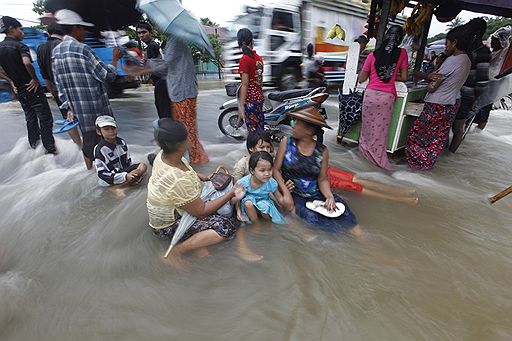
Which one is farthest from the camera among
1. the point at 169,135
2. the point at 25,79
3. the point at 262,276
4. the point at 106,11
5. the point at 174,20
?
the point at 106,11

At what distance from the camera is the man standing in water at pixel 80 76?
2.82 meters

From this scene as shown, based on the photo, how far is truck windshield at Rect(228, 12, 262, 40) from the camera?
857cm

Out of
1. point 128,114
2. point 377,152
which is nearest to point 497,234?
point 377,152

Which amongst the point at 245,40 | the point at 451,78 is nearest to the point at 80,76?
the point at 245,40

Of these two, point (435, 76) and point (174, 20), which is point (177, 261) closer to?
point (174, 20)

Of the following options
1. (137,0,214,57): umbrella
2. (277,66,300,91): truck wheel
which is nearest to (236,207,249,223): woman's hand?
(137,0,214,57): umbrella

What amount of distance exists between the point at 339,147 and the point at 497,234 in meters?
2.62

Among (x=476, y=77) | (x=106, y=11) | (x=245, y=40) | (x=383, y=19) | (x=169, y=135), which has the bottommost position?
(x=169, y=135)

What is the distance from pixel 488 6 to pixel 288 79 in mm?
5973

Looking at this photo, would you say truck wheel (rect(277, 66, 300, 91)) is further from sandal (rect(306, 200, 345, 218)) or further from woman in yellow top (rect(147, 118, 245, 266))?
woman in yellow top (rect(147, 118, 245, 266))

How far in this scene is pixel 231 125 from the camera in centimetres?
545

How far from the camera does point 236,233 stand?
2.38 metres

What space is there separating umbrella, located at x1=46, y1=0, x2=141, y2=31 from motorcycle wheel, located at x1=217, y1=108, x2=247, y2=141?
226 centimetres

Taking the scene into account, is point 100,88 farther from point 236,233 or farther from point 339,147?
point 339,147
